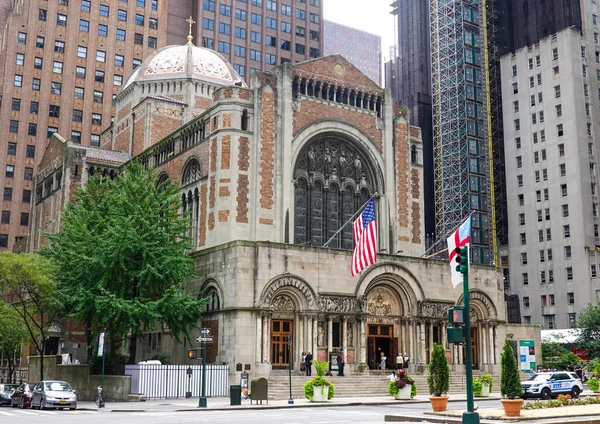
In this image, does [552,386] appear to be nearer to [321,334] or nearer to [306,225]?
[321,334]

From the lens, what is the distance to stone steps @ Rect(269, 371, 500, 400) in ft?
135

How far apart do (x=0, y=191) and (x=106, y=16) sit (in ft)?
90.2

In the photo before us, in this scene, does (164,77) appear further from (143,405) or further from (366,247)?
(143,405)

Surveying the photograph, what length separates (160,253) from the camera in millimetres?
43000

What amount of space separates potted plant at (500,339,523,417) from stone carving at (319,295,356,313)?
21676 mm

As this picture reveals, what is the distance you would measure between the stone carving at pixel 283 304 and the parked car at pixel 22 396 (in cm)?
1495

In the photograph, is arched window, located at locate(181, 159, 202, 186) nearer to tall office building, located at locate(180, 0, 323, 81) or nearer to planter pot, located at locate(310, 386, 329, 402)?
planter pot, located at locate(310, 386, 329, 402)

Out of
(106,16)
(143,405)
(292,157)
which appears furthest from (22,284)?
(106,16)

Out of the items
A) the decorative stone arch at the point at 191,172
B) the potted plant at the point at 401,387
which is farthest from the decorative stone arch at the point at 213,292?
the potted plant at the point at 401,387

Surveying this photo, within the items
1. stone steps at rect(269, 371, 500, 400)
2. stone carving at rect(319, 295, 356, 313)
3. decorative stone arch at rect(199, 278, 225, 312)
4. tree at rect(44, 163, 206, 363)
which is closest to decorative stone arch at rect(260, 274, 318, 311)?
stone carving at rect(319, 295, 356, 313)

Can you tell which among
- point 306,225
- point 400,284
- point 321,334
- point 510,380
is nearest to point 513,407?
point 510,380

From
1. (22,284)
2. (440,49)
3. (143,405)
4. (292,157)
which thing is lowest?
(143,405)

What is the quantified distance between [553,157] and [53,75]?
63891 millimetres

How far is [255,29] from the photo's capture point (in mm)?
122438
